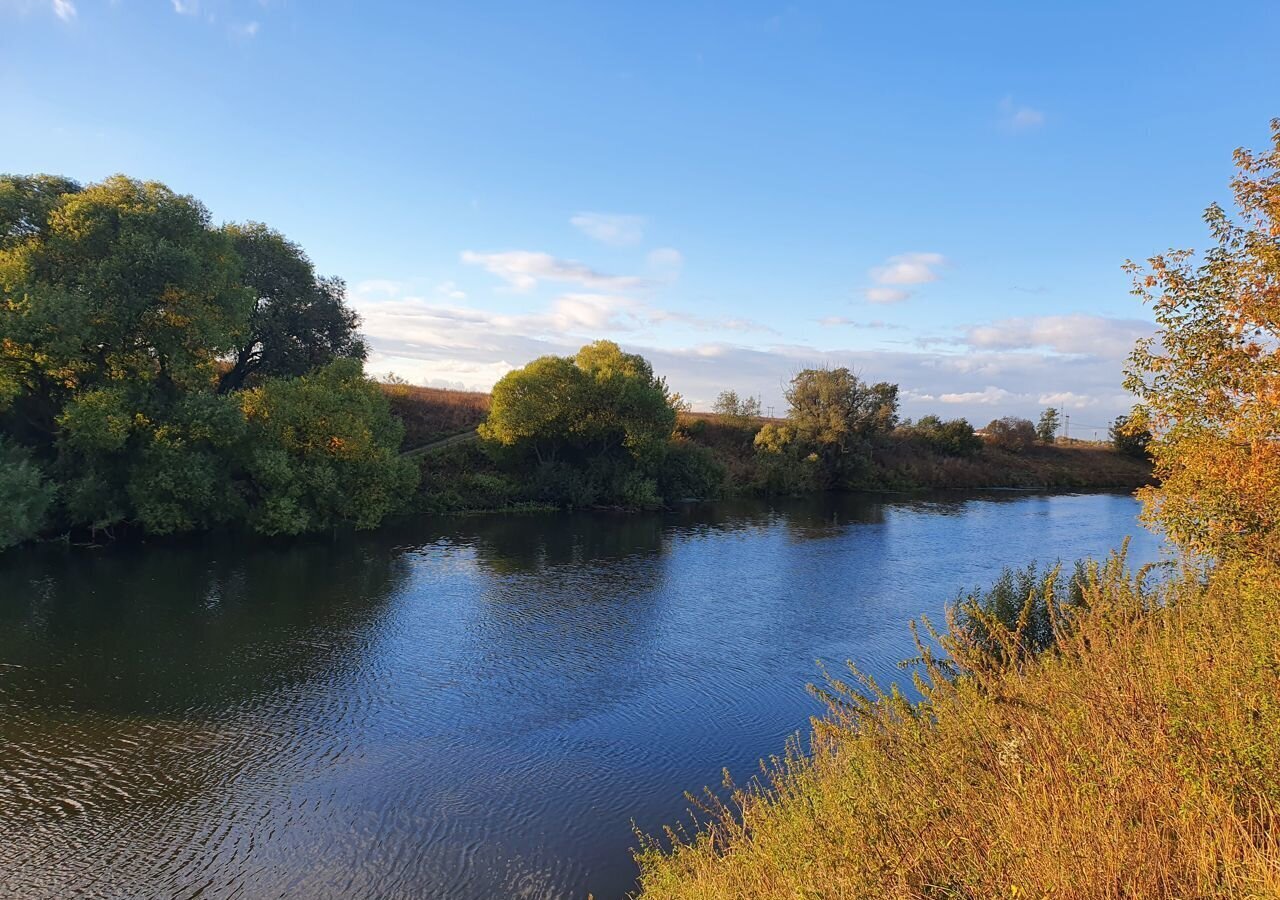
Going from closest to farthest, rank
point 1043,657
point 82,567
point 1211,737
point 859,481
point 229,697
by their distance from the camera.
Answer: point 1211,737, point 1043,657, point 229,697, point 82,567, point 859,481

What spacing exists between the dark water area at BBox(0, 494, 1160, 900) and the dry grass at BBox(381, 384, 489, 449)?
2284 cm

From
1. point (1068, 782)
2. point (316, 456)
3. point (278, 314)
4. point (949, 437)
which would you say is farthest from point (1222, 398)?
point (949, 437)

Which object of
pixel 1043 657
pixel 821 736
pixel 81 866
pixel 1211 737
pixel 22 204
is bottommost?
pixel 81 866

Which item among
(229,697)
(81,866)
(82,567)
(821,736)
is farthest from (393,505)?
(821,736)

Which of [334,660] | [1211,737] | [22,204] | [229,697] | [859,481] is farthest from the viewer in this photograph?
[859,481]

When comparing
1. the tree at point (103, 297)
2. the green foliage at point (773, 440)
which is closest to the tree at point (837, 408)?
the green foliage at point (773, 440)

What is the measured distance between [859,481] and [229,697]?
57.9 metres

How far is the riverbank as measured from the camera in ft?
151

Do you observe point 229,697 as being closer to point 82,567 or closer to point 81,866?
point 81,866

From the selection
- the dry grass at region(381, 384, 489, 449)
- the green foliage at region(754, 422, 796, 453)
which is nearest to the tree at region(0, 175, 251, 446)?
the dry grass at region(381, 384, 489, 449)

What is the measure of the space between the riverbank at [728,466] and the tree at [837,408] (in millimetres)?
2612

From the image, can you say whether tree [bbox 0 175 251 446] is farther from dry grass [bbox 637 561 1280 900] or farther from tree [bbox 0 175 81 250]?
dry grass [bbox 637 561 1280 900]

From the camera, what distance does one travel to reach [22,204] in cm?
2820

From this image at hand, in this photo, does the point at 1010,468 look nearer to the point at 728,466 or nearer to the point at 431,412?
the point at 728,466
